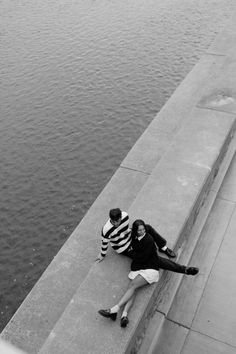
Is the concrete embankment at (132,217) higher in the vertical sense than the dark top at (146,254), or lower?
lower

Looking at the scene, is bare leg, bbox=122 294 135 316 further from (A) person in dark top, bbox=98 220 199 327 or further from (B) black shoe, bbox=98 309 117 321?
(B) black shoe, bbox=98 309 117 321

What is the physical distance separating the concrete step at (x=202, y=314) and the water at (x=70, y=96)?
3.90 meters

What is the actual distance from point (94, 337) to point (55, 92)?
11.7 m

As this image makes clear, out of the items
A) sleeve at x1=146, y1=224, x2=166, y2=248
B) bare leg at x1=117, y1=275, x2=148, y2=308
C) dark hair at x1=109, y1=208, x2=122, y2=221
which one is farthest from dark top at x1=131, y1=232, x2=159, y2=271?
dark hair at x1=109, y1=208, x2=122, y2=221

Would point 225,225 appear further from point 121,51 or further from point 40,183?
point 121,51

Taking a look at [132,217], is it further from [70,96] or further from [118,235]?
[70,96]

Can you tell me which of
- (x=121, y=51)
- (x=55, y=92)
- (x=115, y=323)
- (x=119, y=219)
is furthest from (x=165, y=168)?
(x=121, y=51)

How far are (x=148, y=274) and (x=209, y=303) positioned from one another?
4.18 feet

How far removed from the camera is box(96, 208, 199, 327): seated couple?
5.28 metres

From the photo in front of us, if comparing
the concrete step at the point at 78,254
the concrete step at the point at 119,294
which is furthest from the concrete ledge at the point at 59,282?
the concrete step at the point at 119,294

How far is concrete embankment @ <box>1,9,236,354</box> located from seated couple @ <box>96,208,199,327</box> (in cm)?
14

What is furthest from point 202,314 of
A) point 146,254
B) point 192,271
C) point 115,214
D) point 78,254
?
point 78,254

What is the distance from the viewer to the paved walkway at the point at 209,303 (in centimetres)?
561

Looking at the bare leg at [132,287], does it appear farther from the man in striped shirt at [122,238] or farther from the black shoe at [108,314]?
the man in striped shirt at [122,238]
